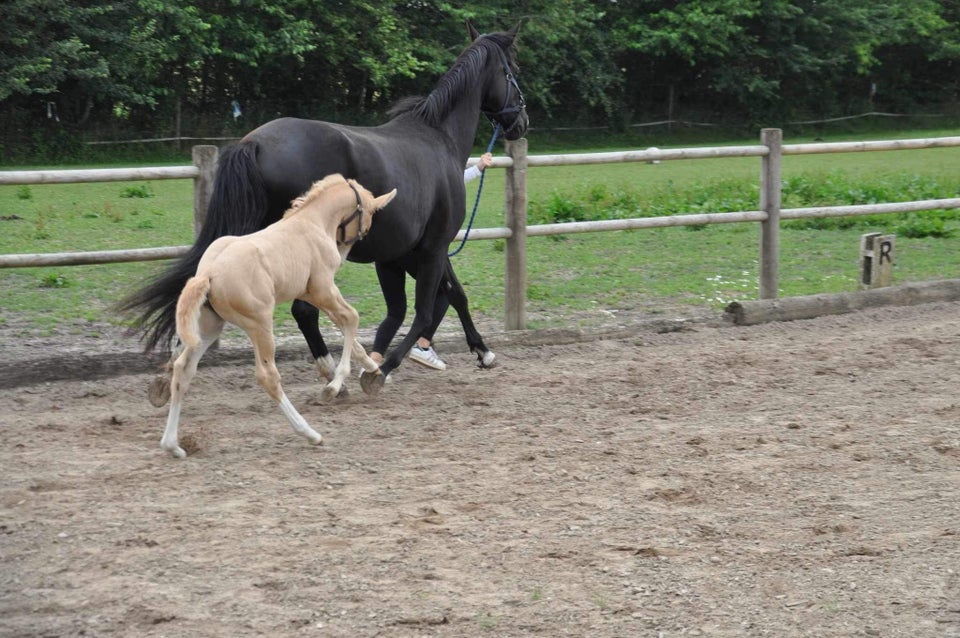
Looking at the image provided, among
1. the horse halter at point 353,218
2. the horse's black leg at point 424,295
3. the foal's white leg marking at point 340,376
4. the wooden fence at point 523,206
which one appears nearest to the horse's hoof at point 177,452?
the foal's white leg marking at point 340,376

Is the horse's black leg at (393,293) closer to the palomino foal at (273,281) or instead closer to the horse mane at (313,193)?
the palomino foal at (273,281)

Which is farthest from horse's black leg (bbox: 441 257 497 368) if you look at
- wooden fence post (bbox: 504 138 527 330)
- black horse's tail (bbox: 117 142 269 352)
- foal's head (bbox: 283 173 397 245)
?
black horse's tail (bbox: 117 142 269 352)

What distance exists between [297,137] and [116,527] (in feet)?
8.28

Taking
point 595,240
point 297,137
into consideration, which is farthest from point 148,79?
point 297,137

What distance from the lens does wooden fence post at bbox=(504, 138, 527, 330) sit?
310 inches

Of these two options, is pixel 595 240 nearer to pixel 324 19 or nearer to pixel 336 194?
pixel 336 194

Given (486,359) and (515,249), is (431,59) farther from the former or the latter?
(486,359)

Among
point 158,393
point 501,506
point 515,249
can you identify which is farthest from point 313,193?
point 515,249

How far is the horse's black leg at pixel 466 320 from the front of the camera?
693cm

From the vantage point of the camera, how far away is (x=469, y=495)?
4.41 metres

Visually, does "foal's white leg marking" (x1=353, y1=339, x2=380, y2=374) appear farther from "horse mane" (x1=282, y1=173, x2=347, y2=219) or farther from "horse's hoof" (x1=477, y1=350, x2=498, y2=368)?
"horse's hoof" (x1=477, y1=350, x2=498, y2=368)

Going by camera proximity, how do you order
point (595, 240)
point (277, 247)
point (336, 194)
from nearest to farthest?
point (277, 247) → point (336, 194) → point (595, 240)

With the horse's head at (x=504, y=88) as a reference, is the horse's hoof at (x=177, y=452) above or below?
below

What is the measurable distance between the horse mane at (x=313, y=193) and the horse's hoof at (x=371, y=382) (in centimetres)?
100
